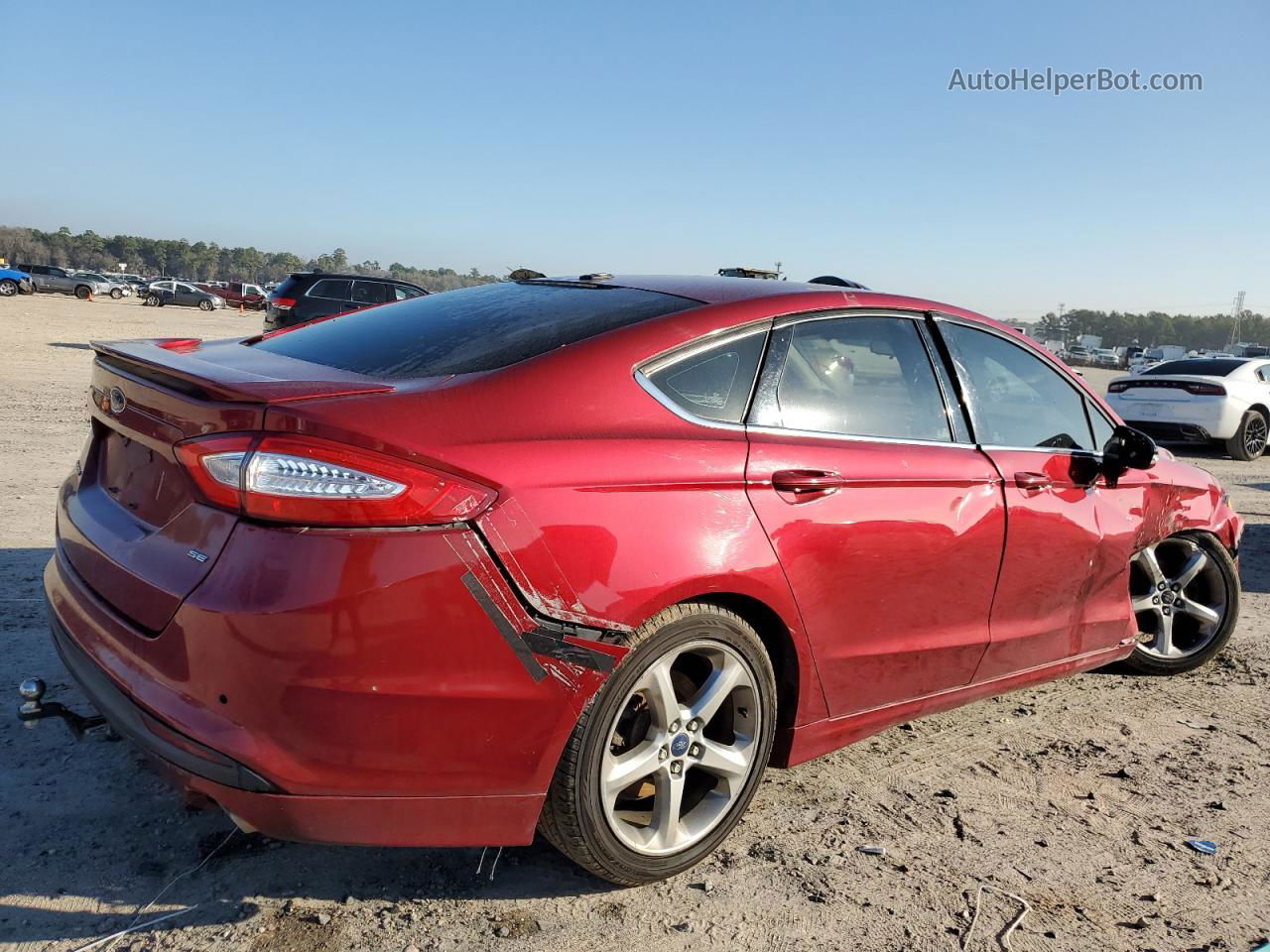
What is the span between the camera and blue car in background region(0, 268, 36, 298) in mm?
44719

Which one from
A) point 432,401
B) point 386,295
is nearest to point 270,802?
point 432,401

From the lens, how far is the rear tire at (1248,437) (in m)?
13.4

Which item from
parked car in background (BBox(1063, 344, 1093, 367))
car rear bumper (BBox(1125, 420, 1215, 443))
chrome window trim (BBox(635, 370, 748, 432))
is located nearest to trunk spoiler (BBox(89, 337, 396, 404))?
chrome window trim (BBox(635, 370, 748, 432))

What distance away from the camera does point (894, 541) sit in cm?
296

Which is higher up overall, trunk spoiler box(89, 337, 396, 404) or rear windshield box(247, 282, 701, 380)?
rear windshield box(247, 282, 701, 380)

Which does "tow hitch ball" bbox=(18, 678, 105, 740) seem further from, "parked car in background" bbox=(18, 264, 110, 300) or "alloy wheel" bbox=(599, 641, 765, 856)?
"parked car in background" bbox=(18, 264, 110, 300)

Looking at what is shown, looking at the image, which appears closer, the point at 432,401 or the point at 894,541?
the point at 432,401

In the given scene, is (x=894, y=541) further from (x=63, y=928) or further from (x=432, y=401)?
(x=63, y=928)

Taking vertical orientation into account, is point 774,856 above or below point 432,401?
below

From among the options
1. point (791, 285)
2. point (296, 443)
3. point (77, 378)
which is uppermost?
point (791, 285)

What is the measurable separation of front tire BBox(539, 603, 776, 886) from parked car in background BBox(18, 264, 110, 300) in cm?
5844

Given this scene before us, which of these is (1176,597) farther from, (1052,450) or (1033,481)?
(1033,481)

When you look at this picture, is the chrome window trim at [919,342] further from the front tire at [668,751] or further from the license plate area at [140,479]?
the license plate area at [140,479]

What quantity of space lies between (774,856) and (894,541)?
3.22ft
